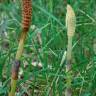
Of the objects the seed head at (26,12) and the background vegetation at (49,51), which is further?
the background vegetation at (49,51)

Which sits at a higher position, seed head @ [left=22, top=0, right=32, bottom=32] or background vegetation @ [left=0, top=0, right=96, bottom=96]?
seed head @ [left=22, top=0, right=32, bottom=32]

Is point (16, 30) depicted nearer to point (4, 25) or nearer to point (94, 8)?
point (4, 25)

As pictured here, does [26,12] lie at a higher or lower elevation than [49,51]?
higher

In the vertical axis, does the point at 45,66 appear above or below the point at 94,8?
below

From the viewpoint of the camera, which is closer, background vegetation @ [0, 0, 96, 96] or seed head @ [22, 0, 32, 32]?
seed head @ [22, 0, 32, 32]

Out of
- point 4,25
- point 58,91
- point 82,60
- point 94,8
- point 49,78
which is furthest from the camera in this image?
point 94,8

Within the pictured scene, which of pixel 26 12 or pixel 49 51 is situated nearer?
pixel 26 12

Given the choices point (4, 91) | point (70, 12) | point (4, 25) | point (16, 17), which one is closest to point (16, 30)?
point (4, 25)

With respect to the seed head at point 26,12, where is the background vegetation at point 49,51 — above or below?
Answer: below
